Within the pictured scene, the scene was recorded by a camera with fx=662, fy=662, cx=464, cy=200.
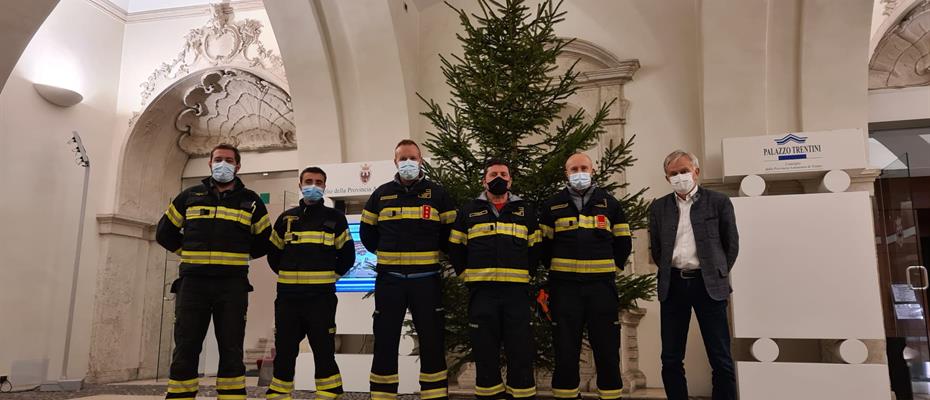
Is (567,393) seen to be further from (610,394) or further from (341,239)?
(341,239)

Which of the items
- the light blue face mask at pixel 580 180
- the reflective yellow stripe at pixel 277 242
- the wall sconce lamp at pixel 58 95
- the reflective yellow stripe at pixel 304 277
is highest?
the wall sconce lamp at pixel 58 95

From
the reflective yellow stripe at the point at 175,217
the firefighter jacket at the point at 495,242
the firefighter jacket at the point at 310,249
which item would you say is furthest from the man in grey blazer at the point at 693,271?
the reflective yellow stripe at the point at 175,217

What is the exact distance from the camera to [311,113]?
8477 millimetres

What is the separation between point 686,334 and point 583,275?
837 millimetres

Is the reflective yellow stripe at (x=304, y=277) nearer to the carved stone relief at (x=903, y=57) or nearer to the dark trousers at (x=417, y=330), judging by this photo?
the dark trousers at (x=417, y=330)

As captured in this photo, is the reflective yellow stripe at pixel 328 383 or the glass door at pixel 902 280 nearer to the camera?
the reflective yellow stripe at pixel 328 383

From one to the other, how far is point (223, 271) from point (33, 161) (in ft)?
21.2

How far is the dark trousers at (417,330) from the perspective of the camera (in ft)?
13.2

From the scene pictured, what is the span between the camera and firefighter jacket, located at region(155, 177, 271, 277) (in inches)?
165

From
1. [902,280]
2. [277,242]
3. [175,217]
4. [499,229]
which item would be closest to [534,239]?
[499,229]

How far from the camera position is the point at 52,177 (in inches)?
365

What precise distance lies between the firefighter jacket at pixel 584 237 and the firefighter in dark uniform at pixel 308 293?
57.1 inches

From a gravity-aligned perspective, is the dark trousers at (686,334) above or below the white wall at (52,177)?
below

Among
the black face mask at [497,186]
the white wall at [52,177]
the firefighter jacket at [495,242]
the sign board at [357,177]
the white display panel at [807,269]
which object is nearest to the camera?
the firefighter jacket at [495,242]
